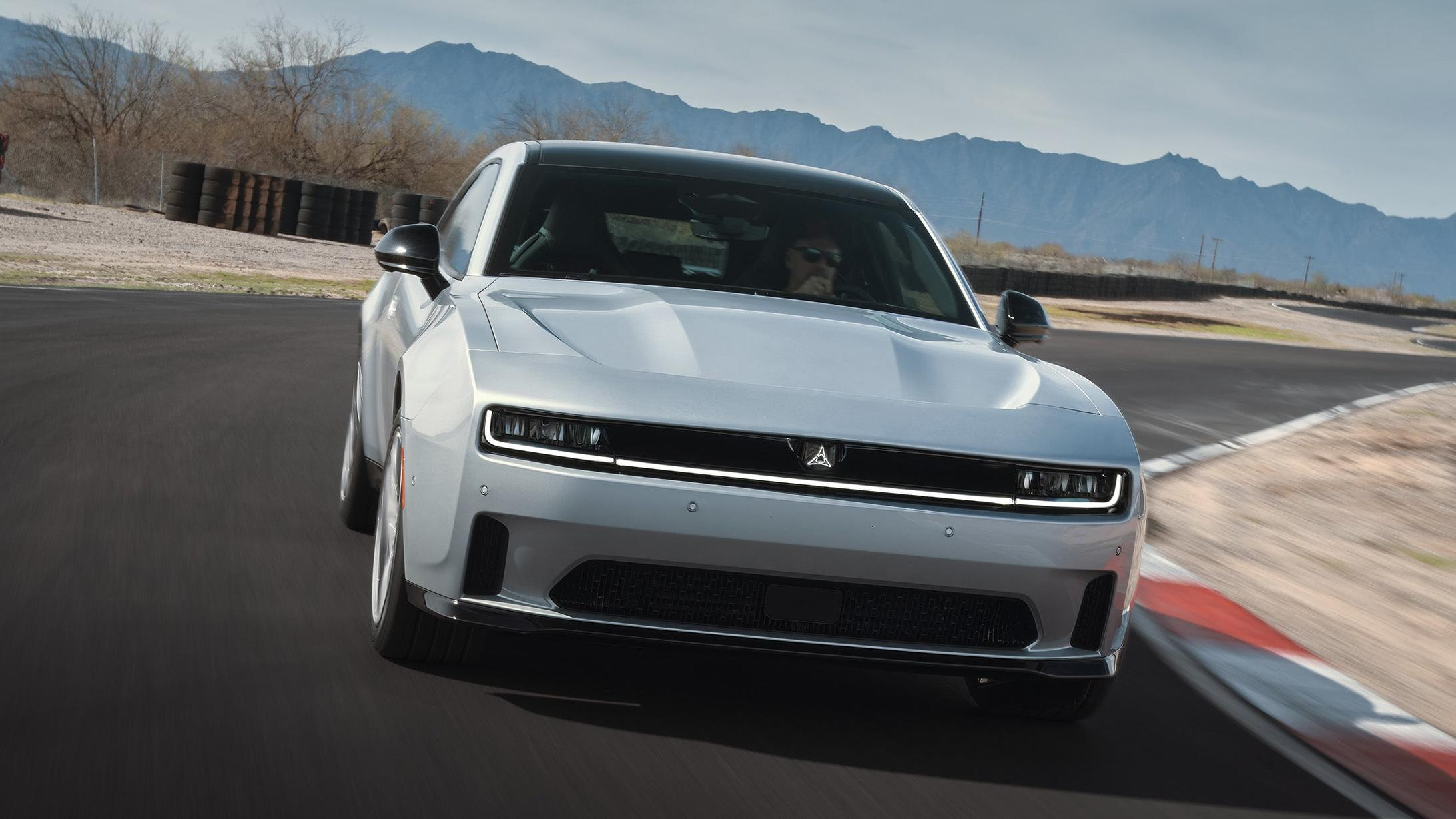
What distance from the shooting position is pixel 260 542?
5418 millimetres

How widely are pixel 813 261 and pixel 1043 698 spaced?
5.42ft

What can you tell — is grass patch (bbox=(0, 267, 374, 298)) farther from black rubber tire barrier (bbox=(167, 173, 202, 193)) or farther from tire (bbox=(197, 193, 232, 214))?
black rubber tire barrier (bbox=(167, 173, 202, 193))

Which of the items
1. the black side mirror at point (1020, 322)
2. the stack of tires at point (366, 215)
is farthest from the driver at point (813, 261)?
the stack of tires at point (366, 215)

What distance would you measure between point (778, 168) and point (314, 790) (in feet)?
9.86

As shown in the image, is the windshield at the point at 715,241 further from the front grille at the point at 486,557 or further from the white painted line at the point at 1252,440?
the white painted line at the point at 1252,440

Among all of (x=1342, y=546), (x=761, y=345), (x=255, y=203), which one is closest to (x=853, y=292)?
(x=761, y=345)

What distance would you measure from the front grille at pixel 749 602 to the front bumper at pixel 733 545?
0.09 ft

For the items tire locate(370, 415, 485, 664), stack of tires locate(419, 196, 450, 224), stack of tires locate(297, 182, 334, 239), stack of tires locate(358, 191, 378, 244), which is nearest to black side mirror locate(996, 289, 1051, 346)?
tire locate(370, 415, 485, 664)

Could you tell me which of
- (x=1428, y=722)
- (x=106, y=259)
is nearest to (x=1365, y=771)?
(x=1428, y=722)

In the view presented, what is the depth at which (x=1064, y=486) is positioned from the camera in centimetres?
356

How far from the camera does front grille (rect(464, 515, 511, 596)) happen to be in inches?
133

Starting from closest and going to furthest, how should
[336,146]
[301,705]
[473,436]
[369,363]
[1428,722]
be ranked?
[473,436] < [301,705] < [1428,722] < [369,363] < [336,146]

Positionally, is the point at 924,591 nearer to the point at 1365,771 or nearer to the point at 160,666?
the point at 1365,771

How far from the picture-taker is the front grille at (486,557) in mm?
3381
